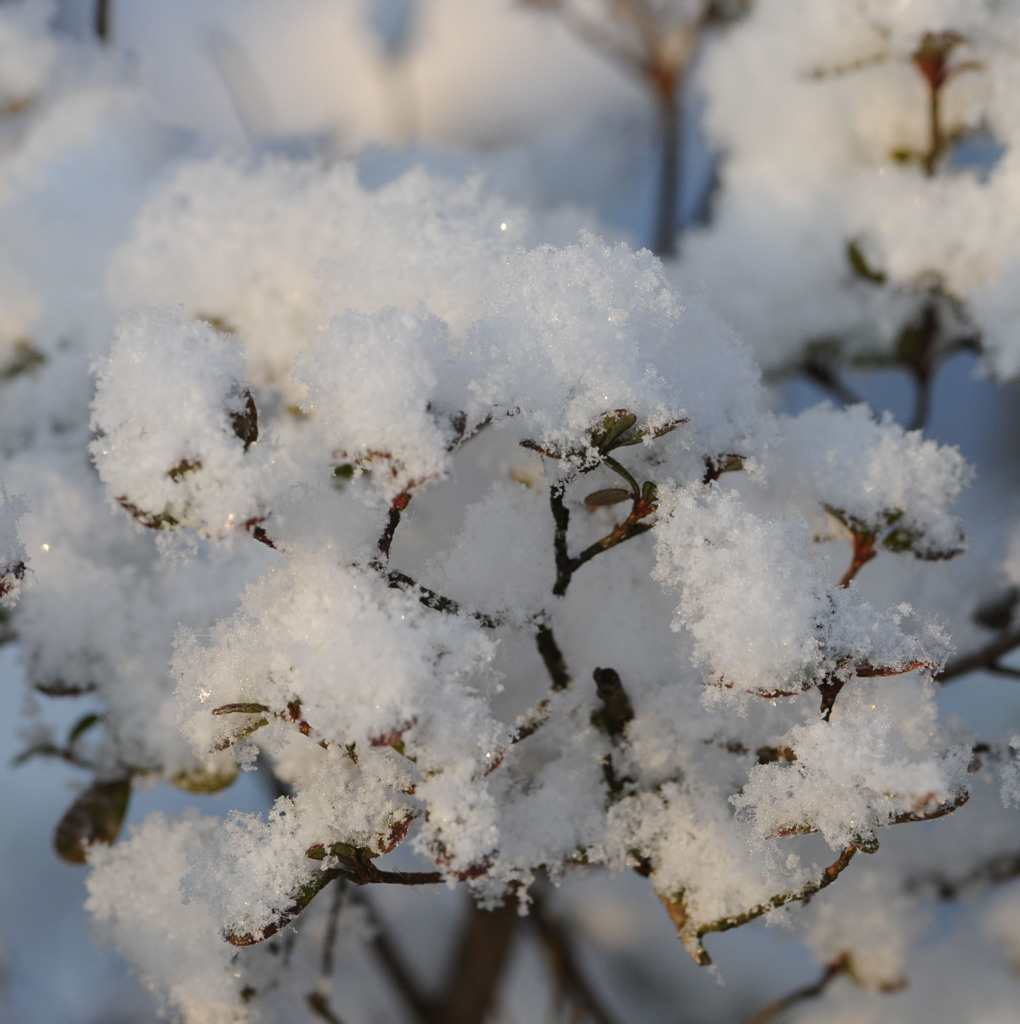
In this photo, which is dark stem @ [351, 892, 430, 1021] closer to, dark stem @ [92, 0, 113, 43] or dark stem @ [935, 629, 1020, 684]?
dark stem @ [935, 629, 1020, 684]

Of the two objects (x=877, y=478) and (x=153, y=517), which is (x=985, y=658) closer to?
(x=877, y=478)

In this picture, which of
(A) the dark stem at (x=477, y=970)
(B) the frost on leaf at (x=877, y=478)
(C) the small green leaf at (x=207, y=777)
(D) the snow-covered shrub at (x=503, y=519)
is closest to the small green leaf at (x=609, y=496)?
(D) the snow-covered shrub at (x=503, y=519)

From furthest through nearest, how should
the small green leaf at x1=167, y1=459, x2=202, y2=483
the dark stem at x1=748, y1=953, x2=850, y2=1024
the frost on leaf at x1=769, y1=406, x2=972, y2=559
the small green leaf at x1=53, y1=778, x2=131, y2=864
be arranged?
the dark stem at x1=748, y1=953, x2=850, y2=1024 → the small green leaf at x1=53, y1=778, x2=131, y2=864 → the frost on leaf at x1=769, y1=406, x2=972, y2=559 → the small green leaf at x1=167, y1=459, x2=202, y2=483

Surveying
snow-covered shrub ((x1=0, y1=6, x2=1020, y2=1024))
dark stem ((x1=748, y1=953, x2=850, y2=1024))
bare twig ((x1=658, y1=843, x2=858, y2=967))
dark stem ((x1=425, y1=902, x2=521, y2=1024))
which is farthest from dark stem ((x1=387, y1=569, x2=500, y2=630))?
dark stem ((x1=425, y1=902, x2=521, y2=1024))

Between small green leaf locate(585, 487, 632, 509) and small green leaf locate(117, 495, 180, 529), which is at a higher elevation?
small green leaf locate(117, 495, 180, 529)

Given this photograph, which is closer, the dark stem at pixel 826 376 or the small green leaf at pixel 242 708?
the small green leaf at pixel 242 708

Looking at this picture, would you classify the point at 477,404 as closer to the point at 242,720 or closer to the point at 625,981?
the point at 242,720

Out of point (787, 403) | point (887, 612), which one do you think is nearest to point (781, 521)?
point (887, 612)

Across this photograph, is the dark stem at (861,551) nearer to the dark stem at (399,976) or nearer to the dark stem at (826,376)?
the dark stem at (826,376)
